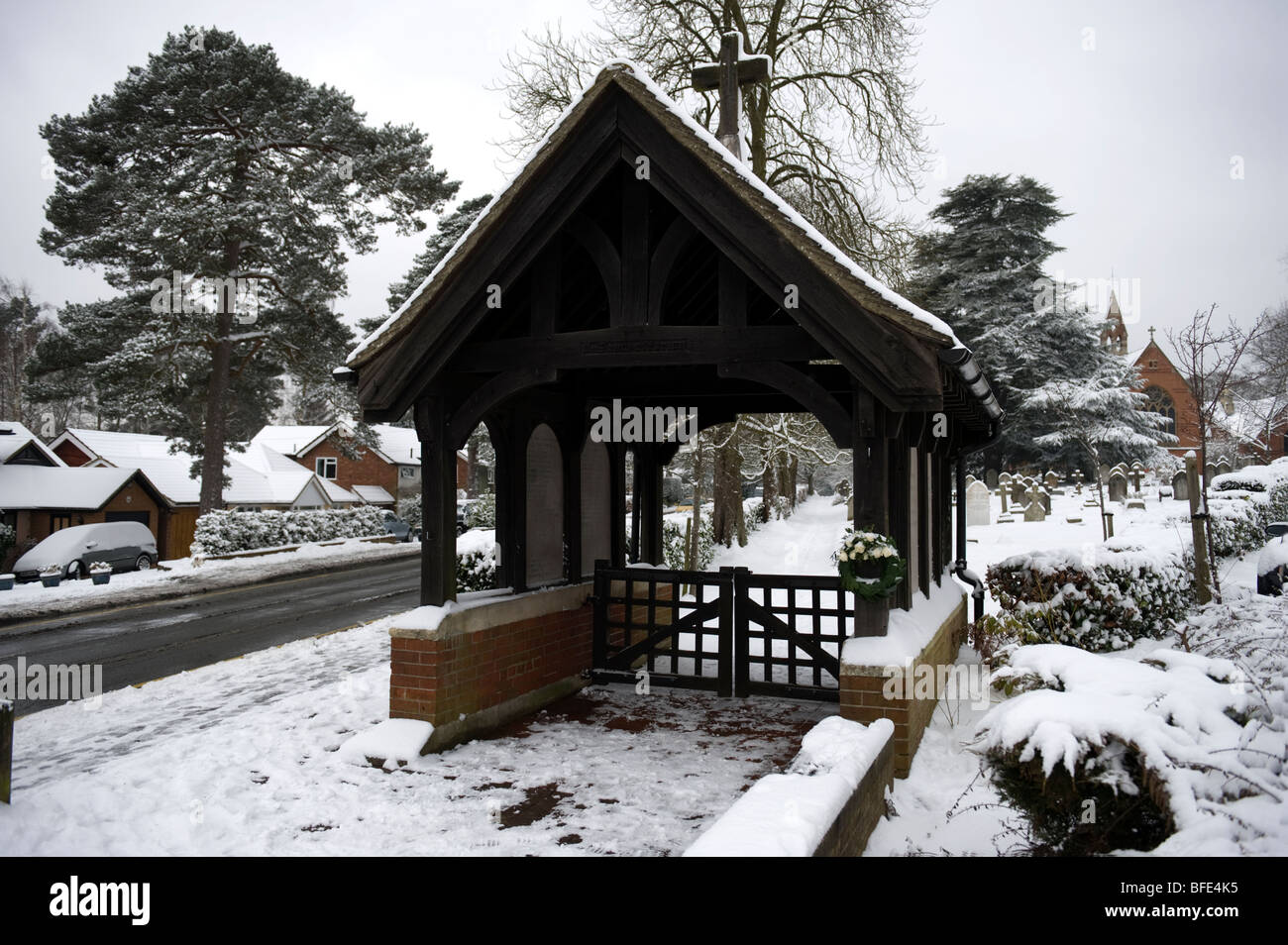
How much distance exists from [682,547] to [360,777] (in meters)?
14.4

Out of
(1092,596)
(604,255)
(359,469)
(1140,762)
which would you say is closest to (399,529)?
(359,469)

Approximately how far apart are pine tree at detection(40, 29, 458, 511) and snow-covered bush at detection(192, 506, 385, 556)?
1172 millimetres

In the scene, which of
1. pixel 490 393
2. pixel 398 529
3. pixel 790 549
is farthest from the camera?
pixel 398 529

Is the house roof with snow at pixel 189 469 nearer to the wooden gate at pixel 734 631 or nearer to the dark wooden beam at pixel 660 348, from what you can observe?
the wooden gate at pixel 734 631

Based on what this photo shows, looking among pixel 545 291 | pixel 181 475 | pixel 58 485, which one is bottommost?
pixel 58 485

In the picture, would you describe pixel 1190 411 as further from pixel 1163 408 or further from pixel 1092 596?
pixel 1092 596

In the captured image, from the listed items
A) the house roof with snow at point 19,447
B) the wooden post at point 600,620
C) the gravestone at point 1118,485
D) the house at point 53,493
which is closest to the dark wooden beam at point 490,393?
the wooden post at point 600,620

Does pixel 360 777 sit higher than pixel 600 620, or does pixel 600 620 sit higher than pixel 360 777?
pixel 600 620

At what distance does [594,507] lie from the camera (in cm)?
926

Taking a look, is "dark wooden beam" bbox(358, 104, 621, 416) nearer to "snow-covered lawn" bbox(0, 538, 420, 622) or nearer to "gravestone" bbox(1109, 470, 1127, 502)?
"snow-covered lawn" bbox(0, 538, 420, 622)

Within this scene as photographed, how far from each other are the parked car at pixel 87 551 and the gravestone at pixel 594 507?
701 inches
